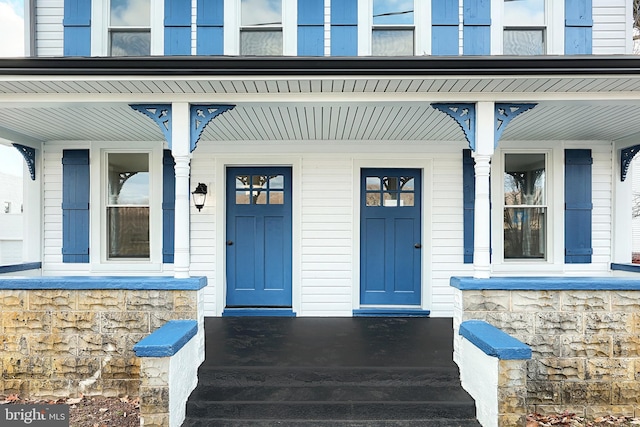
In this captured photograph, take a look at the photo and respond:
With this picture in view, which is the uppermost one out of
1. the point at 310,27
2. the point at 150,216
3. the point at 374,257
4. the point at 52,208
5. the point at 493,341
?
the point at 310,27

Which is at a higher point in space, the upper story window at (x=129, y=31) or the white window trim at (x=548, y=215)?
the upper story window at (x=129, y=31)

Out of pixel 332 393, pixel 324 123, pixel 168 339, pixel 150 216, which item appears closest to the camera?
pixel 168 339

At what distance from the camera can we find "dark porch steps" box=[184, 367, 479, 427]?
8.75 ft

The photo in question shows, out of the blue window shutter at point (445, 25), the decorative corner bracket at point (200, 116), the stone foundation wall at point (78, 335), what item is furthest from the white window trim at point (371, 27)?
the stone foundation wall at point (78, 335)

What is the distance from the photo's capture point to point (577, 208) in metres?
4.46

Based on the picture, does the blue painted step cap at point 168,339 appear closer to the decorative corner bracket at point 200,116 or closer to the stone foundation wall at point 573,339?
the decorative corner bracket at point 200,116

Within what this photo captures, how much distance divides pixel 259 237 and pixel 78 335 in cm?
216

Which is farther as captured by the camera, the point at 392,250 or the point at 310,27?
the point at 392,250

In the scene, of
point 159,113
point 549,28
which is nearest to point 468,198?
point 549,28

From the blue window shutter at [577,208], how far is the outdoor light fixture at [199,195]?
4.55 meters

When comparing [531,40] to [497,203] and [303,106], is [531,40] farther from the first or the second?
[303,106]

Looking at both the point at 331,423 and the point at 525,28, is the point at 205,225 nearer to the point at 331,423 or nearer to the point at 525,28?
the point at 331,423

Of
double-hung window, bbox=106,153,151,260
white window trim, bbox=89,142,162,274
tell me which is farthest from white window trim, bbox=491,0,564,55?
double-hung window, bbox=106,153,151,260

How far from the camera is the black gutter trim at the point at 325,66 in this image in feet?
9.03
